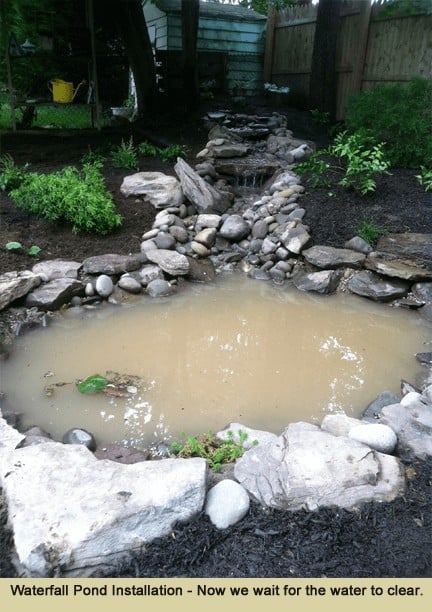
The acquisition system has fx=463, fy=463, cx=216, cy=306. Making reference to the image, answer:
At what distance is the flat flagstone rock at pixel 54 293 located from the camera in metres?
4.55

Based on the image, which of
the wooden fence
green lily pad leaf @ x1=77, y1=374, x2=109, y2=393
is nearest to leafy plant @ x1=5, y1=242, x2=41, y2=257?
green lily pad leaf @ x1=77, y1=374, x2=109, y2=393

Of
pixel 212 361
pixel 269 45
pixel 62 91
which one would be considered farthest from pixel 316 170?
pixel 269 45

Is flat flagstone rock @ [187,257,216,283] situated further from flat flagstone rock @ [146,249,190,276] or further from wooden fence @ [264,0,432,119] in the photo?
wooden fence @ [264,0,432,119]

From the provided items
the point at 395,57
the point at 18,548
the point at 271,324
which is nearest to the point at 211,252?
the point at 271,324

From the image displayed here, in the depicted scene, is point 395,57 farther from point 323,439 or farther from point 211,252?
point 323,439

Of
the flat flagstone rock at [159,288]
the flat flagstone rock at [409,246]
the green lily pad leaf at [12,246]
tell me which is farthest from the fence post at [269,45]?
the green lily pad leaf at [12,246]

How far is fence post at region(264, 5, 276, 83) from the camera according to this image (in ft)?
36.8

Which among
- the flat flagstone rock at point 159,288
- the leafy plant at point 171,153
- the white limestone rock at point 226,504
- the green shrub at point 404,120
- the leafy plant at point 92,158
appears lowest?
the flat flagstone rock at point 159,288

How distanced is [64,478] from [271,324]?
278 cm

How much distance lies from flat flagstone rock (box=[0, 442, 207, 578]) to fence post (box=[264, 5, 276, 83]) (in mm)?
11661

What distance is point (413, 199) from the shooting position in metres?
6.00

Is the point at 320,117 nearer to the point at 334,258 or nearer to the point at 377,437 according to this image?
the point at 334,258

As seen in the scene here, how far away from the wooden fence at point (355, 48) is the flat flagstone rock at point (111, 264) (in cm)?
602

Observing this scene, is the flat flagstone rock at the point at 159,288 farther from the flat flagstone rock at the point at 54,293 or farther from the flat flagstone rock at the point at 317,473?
the flat flagstone rock at the point at 317,473
